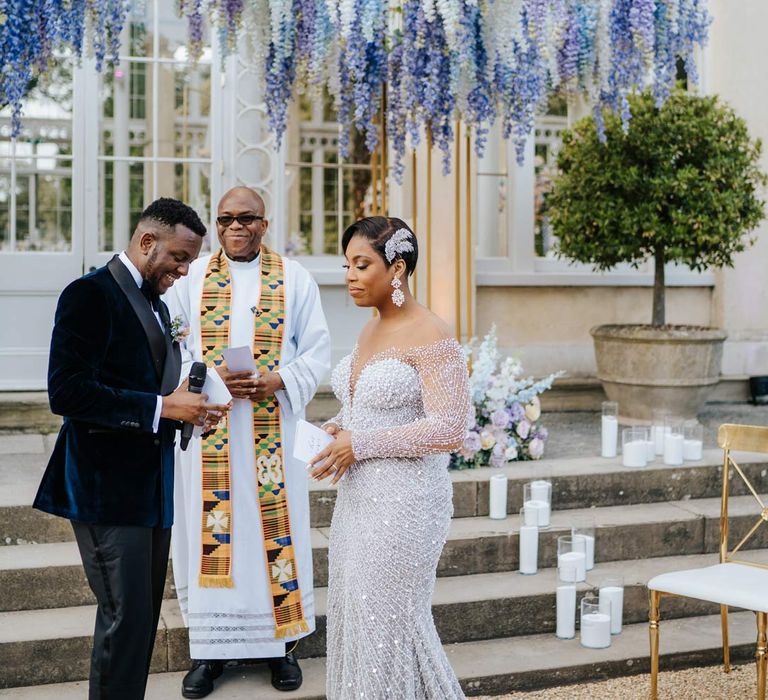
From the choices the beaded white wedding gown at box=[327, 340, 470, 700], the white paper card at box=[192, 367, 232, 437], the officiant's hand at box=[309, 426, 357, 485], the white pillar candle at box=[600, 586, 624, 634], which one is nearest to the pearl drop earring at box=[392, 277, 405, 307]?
the beaded white wedding gown at box=[327, 340, 470, 700]

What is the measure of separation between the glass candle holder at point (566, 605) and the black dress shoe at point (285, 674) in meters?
1.25

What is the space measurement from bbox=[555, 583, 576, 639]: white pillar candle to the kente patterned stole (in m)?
1.20

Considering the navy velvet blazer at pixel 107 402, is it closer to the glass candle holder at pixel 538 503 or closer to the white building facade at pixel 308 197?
the glass candle holder at pixel 538 503

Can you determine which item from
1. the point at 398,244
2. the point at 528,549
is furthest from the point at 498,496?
the point at 398,244

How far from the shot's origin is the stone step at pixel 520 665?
4047mm

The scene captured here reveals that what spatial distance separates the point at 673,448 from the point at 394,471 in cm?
320

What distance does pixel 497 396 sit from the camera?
6.06 meters

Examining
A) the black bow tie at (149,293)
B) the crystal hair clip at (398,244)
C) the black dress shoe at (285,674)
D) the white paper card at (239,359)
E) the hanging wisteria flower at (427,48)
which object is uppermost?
the hanging wisteria flower at (427,48)

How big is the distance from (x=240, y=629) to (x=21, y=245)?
167 inches

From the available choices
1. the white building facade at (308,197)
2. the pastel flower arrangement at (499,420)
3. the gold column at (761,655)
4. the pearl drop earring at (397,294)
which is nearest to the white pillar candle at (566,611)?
the gold column at (761,655)

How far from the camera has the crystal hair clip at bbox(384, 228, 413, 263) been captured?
3102 mm

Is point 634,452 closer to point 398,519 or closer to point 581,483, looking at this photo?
point 581,483

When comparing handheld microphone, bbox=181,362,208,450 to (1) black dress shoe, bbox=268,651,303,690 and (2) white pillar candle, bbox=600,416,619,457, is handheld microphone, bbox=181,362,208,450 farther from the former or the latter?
(2) white pillar candle, bbox=600,416,619,457

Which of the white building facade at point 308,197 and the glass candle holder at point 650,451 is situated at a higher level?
the white building facade at point 308,197
